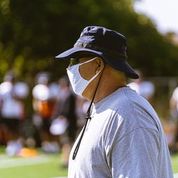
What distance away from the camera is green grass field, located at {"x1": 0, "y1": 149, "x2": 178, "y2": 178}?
39.9 ft

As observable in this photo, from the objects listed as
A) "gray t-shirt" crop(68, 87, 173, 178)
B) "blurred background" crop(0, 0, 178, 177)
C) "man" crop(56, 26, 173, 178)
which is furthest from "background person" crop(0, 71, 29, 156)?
"gray t-shirt" crop(68, 87, 173, 178)

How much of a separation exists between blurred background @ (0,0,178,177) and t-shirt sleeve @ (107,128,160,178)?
417 cm

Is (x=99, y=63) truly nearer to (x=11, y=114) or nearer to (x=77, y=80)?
(x=77, y=80)

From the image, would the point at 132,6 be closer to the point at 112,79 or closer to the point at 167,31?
the point at 167,31

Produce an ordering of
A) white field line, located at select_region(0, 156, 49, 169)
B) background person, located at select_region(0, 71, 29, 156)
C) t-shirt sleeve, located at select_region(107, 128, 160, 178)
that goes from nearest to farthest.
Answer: t-shirt sleeve, located at select_region(107, 128, 160, 178) < white field line, located at select_region(0, 156, 49, 169) < background person, located at select_region(0, 71, 29, 156)

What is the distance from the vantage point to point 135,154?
9.86 feet

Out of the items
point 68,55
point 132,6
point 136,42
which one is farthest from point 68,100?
point 132,6

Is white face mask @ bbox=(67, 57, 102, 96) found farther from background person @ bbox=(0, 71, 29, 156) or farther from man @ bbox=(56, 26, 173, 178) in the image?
background person @ bbox=(0, 71, 29, 156)

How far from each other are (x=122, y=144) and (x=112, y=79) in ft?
1.18

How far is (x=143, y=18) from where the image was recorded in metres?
44.8

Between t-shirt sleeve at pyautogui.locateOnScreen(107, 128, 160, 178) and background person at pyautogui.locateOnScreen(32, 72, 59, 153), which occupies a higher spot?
t-shirt sleeve at pyautogui.locateOnScreen(107, 128, 160, 178)

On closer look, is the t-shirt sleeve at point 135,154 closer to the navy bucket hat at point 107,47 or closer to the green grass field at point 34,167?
the navy bucket hat at point 107,47

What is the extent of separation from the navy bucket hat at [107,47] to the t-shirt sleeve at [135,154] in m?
0.34

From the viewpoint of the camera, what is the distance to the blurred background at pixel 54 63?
16.5 meters
